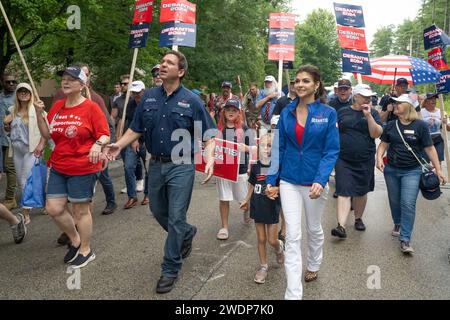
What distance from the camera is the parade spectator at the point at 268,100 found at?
354 inches

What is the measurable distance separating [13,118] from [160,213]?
3407 millimetres

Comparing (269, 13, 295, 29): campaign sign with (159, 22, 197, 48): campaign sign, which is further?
(269, 13, 295, 29): campaign sign

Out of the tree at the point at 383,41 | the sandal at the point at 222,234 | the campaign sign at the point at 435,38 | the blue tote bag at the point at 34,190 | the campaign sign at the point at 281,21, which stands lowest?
the sandal at the point at 222,234

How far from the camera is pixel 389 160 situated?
5.59 m

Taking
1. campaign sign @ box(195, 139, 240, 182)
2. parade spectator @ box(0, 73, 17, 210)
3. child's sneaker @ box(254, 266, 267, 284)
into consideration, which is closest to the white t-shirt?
campaign sign @ box(195, 139, 240, 182)

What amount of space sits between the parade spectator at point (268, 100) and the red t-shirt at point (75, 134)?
4963 mm

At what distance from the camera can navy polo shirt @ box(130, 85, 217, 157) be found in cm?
402

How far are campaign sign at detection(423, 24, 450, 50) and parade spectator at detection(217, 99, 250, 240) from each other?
17.9ft

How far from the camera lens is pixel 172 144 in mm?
4039

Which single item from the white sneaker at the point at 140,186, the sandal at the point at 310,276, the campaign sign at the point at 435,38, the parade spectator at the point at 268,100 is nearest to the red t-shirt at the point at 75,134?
→ the sandal at the point at 310,276

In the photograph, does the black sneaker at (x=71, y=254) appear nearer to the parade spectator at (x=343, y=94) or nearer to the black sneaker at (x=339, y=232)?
the black sneaker at (x=339, y=232)

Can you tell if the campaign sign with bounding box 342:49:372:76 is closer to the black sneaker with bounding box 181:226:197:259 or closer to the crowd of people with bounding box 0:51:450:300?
the crowd of people with bounding box 0:51:450:300
